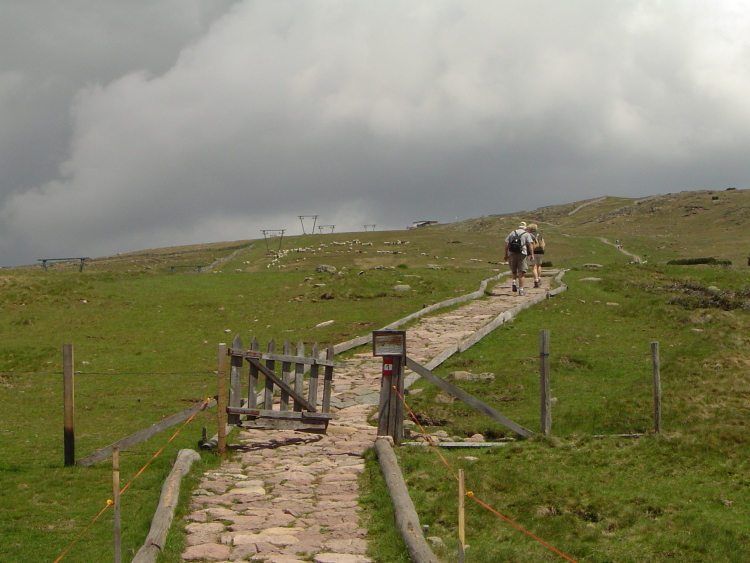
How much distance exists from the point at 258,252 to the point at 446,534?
2372 inches

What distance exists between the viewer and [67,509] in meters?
9.08

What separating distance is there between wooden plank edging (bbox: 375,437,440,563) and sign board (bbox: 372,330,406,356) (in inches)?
57.5

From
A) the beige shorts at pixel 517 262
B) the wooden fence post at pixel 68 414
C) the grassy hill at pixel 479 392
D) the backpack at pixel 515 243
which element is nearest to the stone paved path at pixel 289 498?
the grassy hill at pixel 479 392

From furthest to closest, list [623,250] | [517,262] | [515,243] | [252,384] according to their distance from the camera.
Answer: [623,250] → [517,262] → [515,243] → [252,384]

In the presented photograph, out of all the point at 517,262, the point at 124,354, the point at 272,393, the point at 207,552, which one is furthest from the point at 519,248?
the point at 207,552

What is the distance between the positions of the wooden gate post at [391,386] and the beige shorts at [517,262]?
15149 millimetres

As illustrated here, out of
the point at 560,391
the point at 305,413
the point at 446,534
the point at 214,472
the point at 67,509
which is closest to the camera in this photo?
the point at 446,534

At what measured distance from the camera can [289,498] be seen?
9.41 meters

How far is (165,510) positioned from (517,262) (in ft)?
67.1

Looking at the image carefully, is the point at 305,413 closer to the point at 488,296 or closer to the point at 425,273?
the point at 488,296

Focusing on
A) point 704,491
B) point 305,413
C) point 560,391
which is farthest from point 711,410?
point 305,413

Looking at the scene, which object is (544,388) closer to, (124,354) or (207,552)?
(207,552)

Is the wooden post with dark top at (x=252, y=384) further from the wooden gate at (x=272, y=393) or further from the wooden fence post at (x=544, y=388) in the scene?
the wooden fence post at (x=544, y=388)

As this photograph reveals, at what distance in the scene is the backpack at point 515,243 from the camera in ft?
84.8
